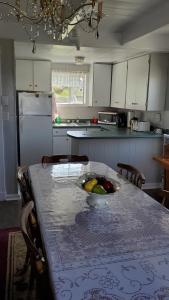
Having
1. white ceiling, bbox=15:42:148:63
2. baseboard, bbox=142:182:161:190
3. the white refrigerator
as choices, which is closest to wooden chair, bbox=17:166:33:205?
white ceiling, bbox=15:42:148:63

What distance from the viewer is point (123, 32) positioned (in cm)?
356

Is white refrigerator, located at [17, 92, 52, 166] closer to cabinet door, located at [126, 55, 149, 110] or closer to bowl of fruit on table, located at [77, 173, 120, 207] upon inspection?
cabinet door, located at [126, 55, 149, 110]

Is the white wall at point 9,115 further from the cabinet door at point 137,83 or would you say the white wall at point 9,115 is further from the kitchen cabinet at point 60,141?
the cabinet door at point 137,83

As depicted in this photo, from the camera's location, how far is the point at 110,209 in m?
1.63

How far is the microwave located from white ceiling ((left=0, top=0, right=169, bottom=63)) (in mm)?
1426

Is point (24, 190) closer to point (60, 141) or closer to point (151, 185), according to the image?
point (151, 185)

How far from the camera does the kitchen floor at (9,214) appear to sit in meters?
3.03

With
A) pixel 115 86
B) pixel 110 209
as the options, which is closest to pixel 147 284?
pixel 110 209

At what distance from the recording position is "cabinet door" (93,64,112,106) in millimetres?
5266

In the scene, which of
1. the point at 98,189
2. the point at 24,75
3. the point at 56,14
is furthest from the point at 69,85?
the point at 98,189

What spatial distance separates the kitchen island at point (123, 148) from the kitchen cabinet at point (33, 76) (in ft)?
5.16

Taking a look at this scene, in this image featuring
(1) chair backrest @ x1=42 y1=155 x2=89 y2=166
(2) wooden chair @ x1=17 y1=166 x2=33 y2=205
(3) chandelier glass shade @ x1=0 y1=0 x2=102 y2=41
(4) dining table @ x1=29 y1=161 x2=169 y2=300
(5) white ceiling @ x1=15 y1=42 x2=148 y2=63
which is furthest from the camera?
(5) white ceiling @ x1=15 y1=42 x2=148 y2=63

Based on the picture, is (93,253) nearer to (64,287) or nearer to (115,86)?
(64,287)

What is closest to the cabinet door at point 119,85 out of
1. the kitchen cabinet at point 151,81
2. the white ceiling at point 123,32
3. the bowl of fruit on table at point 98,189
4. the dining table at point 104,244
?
the kitchen cabinet at point 151,81
